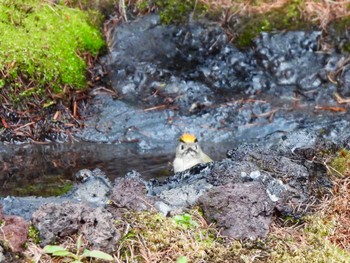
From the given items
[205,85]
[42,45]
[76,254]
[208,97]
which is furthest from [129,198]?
[205,85]

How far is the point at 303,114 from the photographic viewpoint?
26.4 feet

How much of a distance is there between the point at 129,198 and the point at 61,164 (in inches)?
111

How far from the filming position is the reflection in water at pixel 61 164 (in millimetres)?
5590

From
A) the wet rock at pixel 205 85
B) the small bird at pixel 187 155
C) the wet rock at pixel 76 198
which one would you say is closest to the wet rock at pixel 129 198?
the wet rock at pixel 76 198

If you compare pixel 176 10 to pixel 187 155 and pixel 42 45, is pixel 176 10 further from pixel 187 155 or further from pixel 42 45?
pixel 187 155

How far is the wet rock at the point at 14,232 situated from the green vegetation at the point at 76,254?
0.48 feet

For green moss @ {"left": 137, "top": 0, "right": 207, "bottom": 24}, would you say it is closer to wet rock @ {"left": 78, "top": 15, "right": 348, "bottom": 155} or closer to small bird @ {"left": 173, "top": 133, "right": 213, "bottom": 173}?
wet rock @ {"left": 78, "top": 15, "right": 348, "bottom": 155}

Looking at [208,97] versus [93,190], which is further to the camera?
[208,97]

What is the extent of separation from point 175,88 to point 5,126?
2257 millimetres

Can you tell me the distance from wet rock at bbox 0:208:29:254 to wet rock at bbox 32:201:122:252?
2.8 inches

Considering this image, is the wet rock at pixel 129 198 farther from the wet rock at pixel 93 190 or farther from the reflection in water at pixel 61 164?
the reflection in water at pixel 61 164

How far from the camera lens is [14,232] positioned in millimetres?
3309

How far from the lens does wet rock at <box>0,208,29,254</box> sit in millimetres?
3244

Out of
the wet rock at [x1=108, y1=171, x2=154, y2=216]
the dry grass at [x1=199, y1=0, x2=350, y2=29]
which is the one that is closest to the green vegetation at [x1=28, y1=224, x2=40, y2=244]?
the wet rock at [x1=108, y1=171, x2=154, y2=216]
